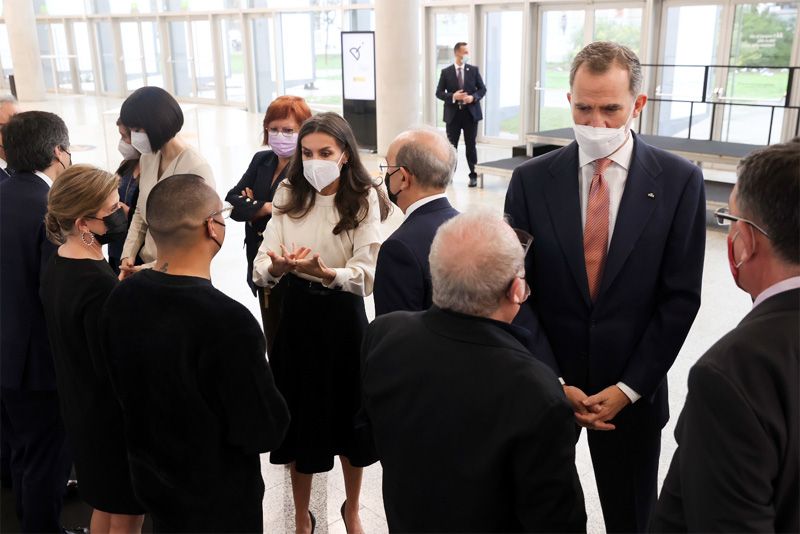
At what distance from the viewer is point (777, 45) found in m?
9.84

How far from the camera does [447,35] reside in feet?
44.4

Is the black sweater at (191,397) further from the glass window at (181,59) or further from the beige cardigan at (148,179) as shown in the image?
the glass window at (181,59)

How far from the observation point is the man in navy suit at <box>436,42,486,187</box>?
33.0 feet

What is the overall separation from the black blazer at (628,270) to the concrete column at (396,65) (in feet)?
29.0

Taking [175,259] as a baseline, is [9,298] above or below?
below

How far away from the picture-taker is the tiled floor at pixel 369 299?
3.11 meters

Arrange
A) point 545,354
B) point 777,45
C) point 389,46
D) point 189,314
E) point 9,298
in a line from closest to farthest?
point 189,314, point 545,354, point 9,298, point 777,45, point 389,46

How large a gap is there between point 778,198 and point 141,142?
282 cm

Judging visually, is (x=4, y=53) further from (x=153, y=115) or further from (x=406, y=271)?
(x=406, y=271)

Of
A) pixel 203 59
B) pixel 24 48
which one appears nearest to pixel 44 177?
pixel 203 59

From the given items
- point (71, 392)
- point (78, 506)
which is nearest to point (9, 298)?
point (71, 392)

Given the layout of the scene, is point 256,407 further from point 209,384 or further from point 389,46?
point 389,46

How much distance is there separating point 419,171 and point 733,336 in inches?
51.0

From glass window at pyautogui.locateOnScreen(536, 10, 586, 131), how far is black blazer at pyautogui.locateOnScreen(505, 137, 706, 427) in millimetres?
10276
